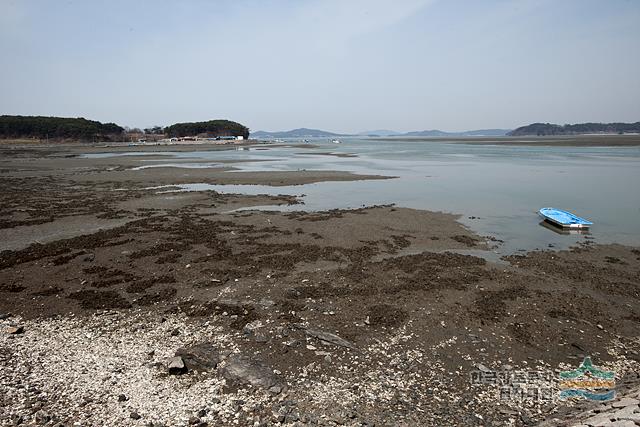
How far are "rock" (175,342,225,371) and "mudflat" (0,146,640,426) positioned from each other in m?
0.04

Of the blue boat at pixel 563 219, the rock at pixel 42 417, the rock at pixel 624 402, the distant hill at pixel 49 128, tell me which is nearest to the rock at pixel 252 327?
the rock at pixel 42 417

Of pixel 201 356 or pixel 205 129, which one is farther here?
pixel 205 129

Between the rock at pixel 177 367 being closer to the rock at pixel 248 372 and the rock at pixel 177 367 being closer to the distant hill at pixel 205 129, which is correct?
the rock at pixel 248 372

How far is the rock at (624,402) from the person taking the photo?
594cm

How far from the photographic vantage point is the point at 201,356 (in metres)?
7.99

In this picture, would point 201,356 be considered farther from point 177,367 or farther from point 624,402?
point 624,402

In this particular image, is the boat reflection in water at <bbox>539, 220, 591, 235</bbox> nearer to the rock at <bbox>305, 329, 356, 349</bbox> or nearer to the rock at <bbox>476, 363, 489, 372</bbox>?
the rock at <bbox>476, 363, 489, 372</bbox>

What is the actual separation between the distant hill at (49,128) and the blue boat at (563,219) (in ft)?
530

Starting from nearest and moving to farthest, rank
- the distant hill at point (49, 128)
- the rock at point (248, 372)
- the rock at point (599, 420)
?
the rock at point (599, 420) < the rock at point (248, 372) < the distant hill at point (49, 128)

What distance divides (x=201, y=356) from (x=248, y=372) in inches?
46.7

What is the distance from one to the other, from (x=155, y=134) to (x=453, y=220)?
200 meters

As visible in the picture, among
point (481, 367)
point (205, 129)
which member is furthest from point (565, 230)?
point (205, 129)

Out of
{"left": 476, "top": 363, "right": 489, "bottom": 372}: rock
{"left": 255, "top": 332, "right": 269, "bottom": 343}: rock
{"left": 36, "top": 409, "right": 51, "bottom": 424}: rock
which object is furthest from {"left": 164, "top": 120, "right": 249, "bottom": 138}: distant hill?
{"left": 476, "top": 363, "right": 489, "bottom": 372}: rock

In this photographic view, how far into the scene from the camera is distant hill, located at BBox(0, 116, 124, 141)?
132 meters
